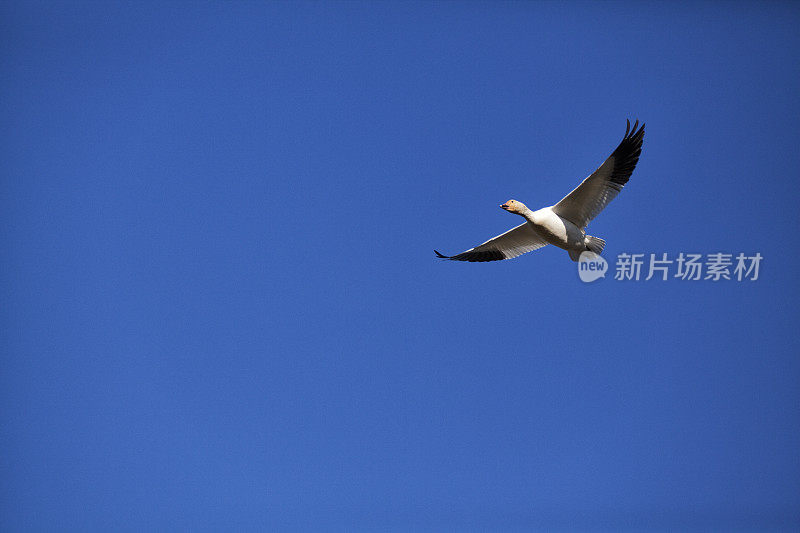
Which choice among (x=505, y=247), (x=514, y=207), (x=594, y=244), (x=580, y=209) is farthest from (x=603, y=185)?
(x=505, y=247)

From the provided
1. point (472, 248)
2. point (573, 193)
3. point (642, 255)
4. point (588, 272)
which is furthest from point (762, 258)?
point (472, 248)

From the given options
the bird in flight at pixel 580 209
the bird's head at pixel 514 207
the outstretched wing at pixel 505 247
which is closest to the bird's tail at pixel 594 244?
the bird in flight at pixel 580 209

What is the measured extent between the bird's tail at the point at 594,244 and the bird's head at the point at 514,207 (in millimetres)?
362

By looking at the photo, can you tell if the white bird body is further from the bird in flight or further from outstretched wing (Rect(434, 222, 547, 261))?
outstretched wing (Rect(434, 222, 547, 261))

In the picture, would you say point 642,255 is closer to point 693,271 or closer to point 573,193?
point 693,271

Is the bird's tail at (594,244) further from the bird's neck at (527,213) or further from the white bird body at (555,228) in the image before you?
the bird's neck at (527,213)

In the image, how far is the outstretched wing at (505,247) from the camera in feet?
14.0

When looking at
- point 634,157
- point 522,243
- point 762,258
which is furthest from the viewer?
point 762,258

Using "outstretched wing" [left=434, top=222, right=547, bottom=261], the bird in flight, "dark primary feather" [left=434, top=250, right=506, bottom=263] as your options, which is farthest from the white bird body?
"dark primary feather" [left=434, top=250, right=506, bottom=263]

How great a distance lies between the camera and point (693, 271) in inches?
179

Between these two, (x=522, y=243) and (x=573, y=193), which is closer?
(x=573, y=193)

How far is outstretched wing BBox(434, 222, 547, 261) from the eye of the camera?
14.0ft

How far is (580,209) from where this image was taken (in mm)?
4059

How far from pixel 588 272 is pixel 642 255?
320 mm
